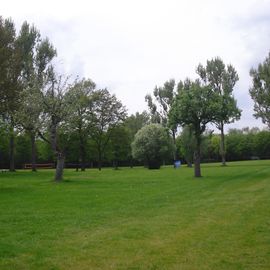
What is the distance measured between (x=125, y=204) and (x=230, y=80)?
56.2 m

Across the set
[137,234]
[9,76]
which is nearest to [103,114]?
[9,76]

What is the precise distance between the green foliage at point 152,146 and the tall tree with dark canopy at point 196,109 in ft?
101

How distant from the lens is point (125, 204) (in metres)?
15.4

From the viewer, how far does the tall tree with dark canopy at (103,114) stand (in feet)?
196

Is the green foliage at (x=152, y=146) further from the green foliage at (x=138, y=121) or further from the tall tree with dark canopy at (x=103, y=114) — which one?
the green foliage at (x=138, y=121)

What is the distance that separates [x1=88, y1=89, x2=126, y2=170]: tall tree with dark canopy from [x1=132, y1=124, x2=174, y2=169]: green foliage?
4.68 meters

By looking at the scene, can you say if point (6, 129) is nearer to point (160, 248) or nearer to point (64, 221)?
point (64, 221)

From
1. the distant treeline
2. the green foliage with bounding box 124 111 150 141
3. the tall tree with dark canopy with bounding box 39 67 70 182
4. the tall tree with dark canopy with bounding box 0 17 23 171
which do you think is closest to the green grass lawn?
the tall tree with dark canopy with bounding box 39 67 70 182

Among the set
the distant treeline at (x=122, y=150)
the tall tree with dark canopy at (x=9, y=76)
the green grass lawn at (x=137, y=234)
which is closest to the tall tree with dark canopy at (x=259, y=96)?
the distant treeline at (x=122, y=150)

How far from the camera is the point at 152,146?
65062mm

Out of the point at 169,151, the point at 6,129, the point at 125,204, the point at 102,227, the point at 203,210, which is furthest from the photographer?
the point at 169,151

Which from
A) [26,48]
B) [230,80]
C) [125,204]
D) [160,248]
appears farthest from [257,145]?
[160,248]

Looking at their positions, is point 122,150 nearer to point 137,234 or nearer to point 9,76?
point 9,76

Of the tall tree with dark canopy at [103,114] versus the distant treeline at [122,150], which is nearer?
the tall tree with dark canopy at [103,114]
